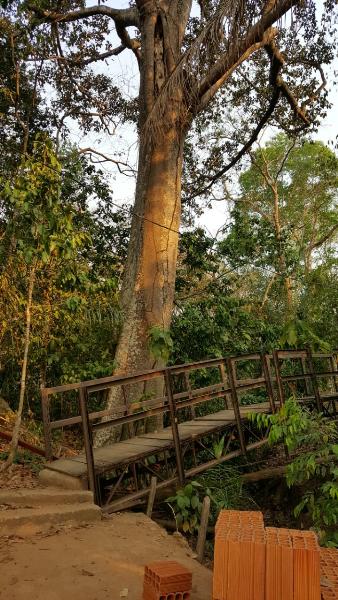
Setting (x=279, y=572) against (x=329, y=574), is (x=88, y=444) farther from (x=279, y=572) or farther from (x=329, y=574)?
(x=279, y=572)

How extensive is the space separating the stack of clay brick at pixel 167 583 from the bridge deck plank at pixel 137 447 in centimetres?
258

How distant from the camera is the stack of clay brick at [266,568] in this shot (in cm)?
262

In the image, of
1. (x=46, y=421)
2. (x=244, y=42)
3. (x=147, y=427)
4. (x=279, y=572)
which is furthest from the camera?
(x=147, y=427)

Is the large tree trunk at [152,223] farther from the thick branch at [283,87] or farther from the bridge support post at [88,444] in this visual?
the bridge support post at [88,444]

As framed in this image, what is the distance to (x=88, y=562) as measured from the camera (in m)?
4.18

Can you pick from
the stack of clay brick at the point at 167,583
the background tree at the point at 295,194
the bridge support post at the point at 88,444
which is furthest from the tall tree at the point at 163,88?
the background tree at the point at 295,194

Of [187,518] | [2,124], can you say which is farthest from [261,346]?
[2,124]

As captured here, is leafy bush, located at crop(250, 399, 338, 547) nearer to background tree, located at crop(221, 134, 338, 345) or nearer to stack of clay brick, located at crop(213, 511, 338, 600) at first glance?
stack of clay brick, located at crop(213, 511, 338, 600)

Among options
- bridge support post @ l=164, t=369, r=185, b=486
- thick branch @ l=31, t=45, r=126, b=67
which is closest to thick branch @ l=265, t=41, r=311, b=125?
thick branch @ l=31, t=45, r=126, b=67

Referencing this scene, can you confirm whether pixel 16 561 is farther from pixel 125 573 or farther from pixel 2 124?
pixel 2 124

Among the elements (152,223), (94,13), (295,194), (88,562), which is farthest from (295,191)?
(88,562)

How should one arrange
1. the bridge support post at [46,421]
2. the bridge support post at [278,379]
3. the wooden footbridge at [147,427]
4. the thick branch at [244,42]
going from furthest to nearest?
1. the bridge support post at [278,379]
2. the thick branch at [244,42]
3. the bridge support post at [46,421]
4. the wooden footbridge at [147,427]

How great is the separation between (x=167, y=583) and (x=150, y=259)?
20.7 ft

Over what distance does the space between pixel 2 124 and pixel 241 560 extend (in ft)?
35.1
